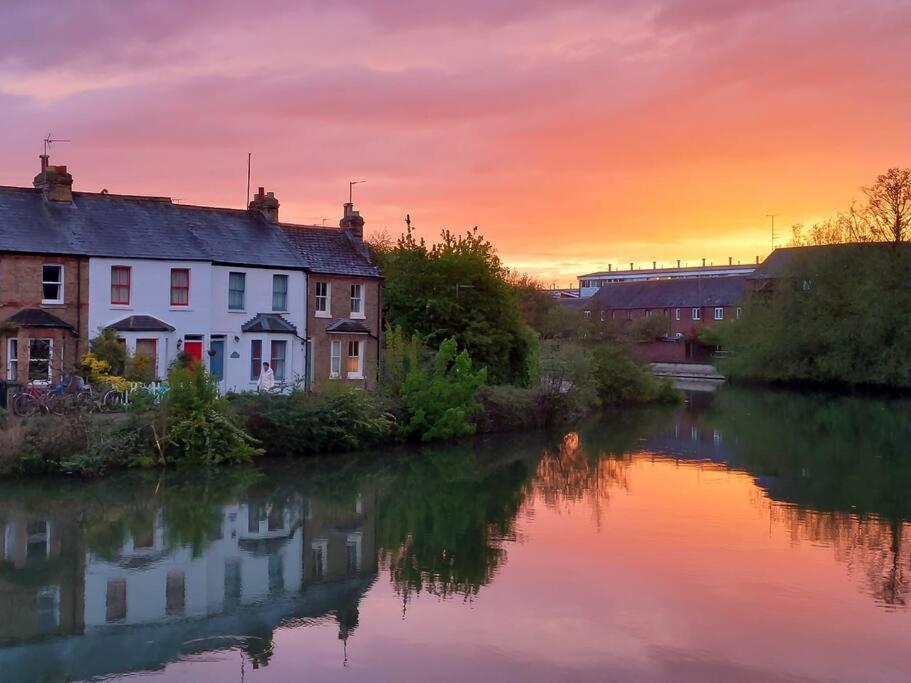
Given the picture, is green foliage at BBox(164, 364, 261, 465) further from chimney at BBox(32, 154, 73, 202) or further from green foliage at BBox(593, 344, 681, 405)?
green foliage at BBox(593, 344, 681, 405)

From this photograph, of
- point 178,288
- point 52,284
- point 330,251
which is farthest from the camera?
point 330,251

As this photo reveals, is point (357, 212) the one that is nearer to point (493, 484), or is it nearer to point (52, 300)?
point (52, 300)

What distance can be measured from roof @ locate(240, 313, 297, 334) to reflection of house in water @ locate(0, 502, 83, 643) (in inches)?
585

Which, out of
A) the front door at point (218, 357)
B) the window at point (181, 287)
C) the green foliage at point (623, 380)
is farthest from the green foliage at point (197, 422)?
the green foliage at point (623, 380)

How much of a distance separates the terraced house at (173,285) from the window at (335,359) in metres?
0.09

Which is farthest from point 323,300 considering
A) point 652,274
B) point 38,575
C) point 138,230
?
point 652,274

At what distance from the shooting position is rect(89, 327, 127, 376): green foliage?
101 feet

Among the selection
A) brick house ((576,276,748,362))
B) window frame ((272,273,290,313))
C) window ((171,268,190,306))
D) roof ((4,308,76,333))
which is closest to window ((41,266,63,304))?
roof ((4,308,76,333))

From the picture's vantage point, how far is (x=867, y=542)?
63.8 ft

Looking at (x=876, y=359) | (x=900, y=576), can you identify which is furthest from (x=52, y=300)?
Answer: (x=876, y=359)

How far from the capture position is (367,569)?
17.7 m

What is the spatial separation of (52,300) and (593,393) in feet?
77.2

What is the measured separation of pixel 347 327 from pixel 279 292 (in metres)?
3.22

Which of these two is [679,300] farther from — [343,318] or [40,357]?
[40,357]
